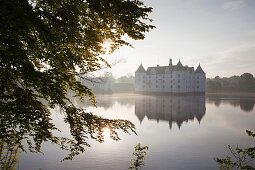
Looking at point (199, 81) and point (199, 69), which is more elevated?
point (199, 69)

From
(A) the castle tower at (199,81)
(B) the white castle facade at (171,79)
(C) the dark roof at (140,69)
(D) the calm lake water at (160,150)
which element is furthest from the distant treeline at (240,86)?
(D) the calm lake water at (160,150)

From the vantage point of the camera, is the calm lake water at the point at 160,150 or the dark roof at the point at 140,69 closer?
the calm lake water at the point at 160,150

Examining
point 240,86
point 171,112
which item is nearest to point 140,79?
point 171,112

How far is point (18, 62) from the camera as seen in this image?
3.54 meters

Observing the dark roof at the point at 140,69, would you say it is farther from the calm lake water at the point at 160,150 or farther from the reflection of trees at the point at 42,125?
the reflection of trees at the point at 42,125

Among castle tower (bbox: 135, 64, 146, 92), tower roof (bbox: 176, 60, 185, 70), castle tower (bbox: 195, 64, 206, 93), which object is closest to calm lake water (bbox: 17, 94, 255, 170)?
tower roof (bbox: 176, 60, 185, 70)

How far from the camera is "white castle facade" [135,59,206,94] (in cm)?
8094

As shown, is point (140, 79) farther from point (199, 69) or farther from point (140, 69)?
point (199, 69)

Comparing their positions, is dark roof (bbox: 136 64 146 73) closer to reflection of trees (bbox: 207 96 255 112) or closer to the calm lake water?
reflection of trees (bbox: 207 96 255 112)

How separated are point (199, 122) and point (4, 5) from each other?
25918 mm

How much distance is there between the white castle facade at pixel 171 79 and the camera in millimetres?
80938

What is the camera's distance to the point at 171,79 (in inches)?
3233

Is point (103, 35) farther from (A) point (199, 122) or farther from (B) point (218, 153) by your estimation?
(A) point (199, 122)

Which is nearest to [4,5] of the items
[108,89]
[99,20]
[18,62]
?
[18,62]
